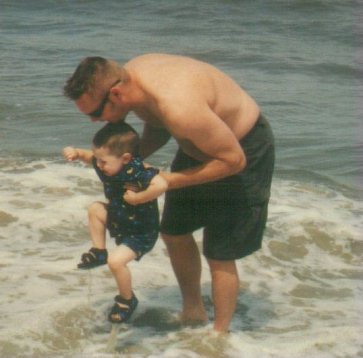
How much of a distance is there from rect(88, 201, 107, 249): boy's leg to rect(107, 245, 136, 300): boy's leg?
0.08m

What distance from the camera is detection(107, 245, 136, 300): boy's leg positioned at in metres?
4.57

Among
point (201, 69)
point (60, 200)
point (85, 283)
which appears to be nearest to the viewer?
point (201, 69)

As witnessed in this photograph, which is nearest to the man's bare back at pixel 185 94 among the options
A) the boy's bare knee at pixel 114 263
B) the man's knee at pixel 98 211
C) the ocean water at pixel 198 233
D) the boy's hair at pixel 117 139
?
the boy's hair at pixel 117 139

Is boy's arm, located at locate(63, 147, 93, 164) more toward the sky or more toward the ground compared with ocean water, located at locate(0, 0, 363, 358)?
more toward the sky

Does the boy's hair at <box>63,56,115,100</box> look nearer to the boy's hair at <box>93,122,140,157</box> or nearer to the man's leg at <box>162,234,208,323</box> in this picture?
the boy's hair at <box>93,122,140,157</box>

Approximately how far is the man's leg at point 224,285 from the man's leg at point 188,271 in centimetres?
21

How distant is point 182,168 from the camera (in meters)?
4.93

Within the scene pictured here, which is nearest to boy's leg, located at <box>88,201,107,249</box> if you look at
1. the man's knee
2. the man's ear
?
the man's knee

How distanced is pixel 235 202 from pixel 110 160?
71 cm

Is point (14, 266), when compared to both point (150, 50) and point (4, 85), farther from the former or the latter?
point (150, 50)

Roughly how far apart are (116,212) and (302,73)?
942cm

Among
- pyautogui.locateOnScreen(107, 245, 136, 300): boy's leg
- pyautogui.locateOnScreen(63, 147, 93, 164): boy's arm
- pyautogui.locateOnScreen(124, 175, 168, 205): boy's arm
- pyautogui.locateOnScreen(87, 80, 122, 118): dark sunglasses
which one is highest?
pyautogui.locateOnScreen(87, 80, 122, 118): dark sunglasses

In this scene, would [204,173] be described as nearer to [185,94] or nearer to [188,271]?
[185,94]

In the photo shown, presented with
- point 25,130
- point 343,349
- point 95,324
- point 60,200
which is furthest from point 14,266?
point 25,130
